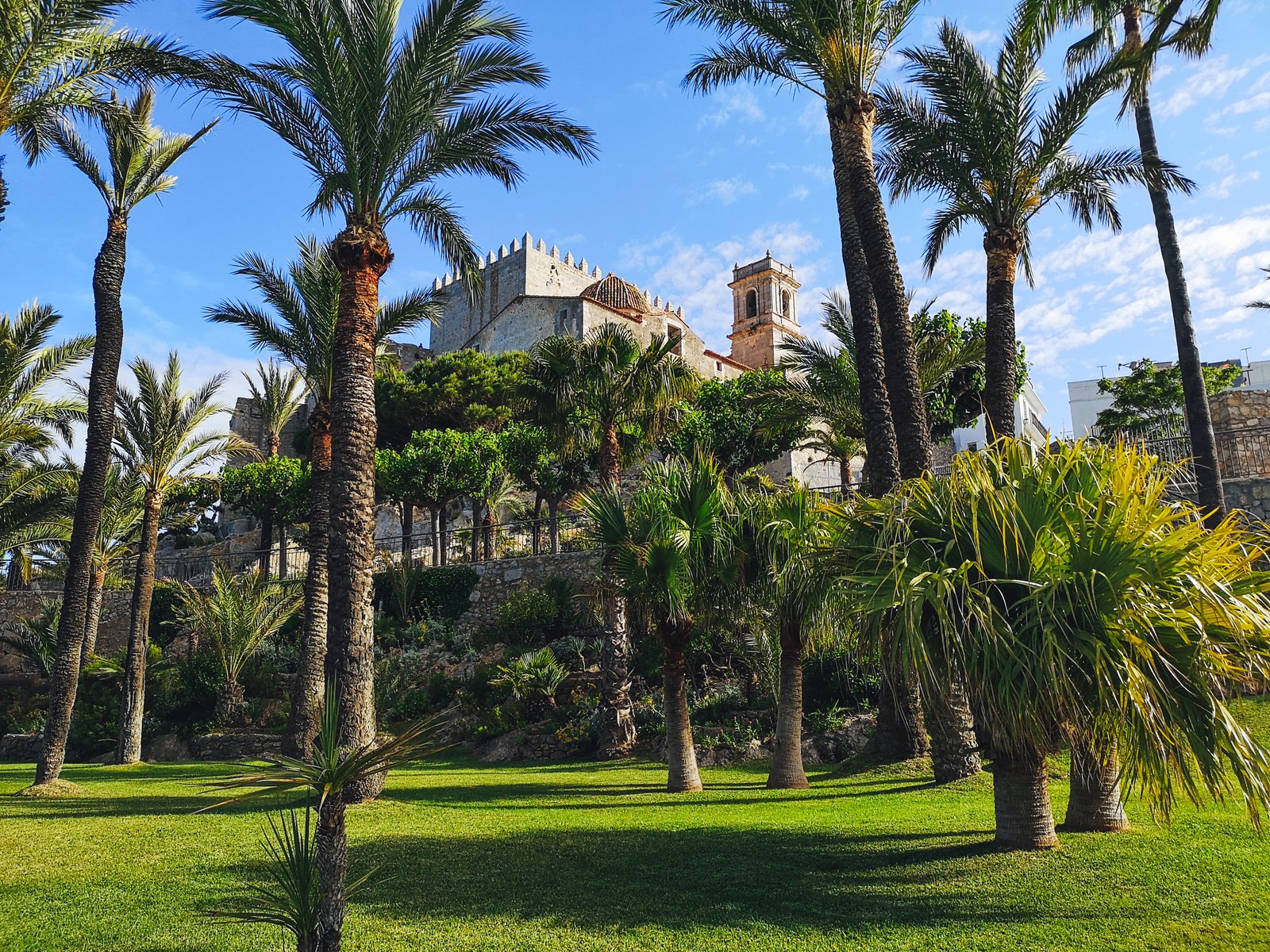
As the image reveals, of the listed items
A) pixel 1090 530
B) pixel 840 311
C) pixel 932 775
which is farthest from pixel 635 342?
pixel 1090 530

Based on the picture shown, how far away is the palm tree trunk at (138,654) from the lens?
17453 millimetres

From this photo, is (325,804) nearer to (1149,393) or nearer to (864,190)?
(864,190)

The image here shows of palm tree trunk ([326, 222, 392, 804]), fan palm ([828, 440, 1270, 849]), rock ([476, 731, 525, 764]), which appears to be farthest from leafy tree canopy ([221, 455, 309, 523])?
fan palm ([828, 440, 1270, 849])

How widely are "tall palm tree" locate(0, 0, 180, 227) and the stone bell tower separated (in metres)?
53.8

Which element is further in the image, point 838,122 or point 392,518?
point 392,518

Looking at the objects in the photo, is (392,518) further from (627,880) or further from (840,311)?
(627,880)

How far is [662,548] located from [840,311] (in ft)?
40.6

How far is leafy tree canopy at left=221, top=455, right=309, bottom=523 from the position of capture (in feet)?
108

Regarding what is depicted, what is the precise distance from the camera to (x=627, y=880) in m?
6.46

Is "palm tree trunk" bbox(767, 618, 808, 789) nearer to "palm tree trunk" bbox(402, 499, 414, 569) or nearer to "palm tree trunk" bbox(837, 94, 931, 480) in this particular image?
"palm tree trunk" bbox(837, 94, 931, 480)

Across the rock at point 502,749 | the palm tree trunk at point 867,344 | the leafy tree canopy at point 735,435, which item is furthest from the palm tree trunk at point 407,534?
the palm tree trunk at point 867,344

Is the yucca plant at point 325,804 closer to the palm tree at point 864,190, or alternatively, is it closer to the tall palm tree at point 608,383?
the palm tree at point 864,190

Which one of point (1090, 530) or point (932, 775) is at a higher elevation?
point (1090, 530)

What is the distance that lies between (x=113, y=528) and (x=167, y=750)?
7.76m
